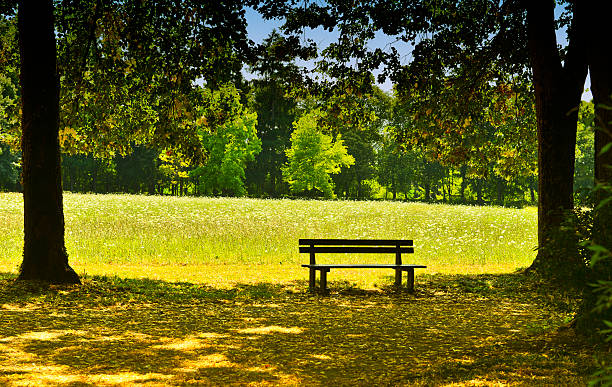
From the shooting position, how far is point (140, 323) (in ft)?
27.0

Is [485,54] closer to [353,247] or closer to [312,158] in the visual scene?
[353,247]

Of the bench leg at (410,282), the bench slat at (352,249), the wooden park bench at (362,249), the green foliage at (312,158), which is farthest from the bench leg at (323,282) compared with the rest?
the green foliage at (312,158)

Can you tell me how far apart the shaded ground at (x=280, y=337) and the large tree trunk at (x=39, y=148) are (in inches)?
25.7

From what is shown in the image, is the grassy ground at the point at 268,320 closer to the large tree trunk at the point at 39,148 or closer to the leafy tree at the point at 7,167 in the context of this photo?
the large tree trunk at the point at 39,148

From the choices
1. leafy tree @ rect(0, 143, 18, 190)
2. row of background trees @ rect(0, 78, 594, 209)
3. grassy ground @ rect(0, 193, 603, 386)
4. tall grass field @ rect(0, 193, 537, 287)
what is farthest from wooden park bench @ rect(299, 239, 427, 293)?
leafy tree @ rect(0, 143, 18, 190)

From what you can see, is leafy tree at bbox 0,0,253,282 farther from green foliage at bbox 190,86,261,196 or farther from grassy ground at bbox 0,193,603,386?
green foliage at bbox 190,86,261,196

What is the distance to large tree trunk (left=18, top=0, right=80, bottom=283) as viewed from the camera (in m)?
10.8

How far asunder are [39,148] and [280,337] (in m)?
6.45

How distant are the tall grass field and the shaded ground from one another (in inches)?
92.9

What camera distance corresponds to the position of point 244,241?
63.5ft

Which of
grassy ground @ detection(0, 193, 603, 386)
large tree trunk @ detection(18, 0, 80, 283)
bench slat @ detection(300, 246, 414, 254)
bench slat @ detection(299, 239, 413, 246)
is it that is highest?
large tree trunk @ detection(18, 0, 80, 283)

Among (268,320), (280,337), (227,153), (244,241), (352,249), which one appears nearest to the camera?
(280,337)

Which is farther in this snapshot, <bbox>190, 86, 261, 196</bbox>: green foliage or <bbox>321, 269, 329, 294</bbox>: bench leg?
<bbox>190, 86, 261, 196</bbox>: green foliage

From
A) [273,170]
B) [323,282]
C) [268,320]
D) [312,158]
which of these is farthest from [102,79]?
[273,170]
